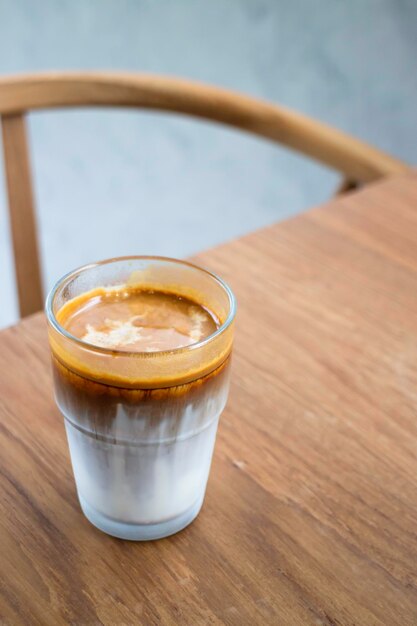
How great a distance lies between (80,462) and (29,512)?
5 centimetres

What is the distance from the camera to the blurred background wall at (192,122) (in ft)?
5.02

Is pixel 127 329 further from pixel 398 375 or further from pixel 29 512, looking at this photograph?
pixel 398 375

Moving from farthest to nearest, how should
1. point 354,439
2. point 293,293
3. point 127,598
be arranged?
point 293,293 → point 354,439 → point 127,598

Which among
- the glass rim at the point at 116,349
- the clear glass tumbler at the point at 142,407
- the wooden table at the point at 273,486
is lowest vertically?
the wooden table at the point at 273,486

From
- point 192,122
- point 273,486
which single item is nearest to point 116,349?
point 273,486

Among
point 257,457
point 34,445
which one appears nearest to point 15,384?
point 34,445

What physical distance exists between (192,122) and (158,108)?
0.90m

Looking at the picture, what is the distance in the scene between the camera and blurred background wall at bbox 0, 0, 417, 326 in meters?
1.53

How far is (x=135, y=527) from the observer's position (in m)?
0.44

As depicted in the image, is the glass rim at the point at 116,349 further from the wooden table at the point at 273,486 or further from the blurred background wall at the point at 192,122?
the blurred background wall at the point at 192,122

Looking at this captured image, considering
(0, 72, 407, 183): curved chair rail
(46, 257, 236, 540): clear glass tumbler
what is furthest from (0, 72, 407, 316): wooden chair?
(46, 257, 236, 540): clear glass tumbler

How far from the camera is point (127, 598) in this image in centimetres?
41

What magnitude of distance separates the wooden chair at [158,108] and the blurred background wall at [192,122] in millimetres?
571

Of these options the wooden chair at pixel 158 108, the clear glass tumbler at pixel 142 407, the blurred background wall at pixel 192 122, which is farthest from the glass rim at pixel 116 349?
the blurred background wall at pixel 192 122
